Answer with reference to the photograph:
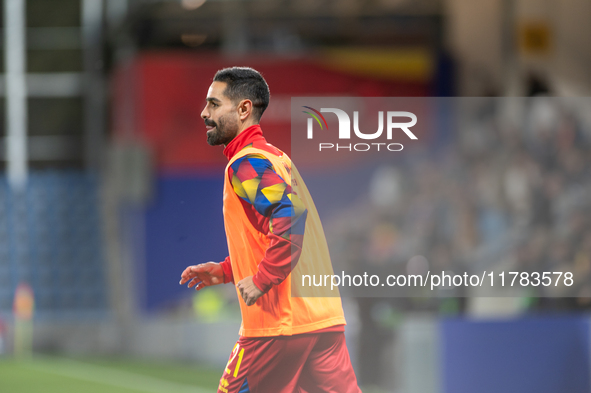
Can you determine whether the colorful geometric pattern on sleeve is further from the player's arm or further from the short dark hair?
the short dark hair

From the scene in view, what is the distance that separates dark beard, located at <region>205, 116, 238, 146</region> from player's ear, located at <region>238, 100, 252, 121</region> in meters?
0.03

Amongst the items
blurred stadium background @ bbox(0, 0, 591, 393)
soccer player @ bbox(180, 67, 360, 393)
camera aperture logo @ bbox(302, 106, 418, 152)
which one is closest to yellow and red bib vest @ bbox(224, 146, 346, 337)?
soccer player @ bbox(180, 67, 360, 393)

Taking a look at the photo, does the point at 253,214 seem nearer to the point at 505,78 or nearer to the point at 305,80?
the point at 505,78

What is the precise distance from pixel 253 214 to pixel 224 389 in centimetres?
56

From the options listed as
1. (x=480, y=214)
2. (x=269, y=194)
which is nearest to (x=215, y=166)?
(x=480, y=214)

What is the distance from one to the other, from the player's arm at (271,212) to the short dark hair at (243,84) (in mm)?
160

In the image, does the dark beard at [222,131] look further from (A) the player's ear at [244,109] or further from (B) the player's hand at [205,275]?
(B) the player's hand at [205,275]

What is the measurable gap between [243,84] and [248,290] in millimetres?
554

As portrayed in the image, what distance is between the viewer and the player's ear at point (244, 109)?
2.34 m

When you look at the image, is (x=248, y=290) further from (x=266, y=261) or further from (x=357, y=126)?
(x=357, y=126)

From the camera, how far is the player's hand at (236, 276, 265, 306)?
2.29 m

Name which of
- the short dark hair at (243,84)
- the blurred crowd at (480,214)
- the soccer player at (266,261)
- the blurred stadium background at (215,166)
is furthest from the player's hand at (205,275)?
the blurred stadium background at (215,166)

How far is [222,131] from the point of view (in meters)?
2.34

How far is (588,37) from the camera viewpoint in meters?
10.3
